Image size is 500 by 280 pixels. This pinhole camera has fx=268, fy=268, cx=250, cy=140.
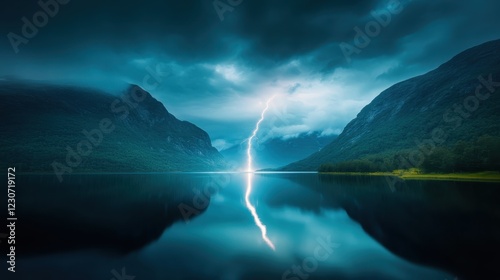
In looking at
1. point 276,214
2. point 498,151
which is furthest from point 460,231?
point 498,151

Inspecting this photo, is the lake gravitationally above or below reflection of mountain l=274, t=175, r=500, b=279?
above

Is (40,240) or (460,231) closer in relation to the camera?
(40,240)

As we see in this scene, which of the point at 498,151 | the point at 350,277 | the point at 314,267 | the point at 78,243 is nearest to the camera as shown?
the point at 350,277

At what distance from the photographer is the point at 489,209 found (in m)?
29.0

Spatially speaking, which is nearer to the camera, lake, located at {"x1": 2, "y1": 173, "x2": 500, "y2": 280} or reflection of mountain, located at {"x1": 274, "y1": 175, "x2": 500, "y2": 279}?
lake, located at {"x1": 2, "y1": 173, "x2": 500, "y2": 280}

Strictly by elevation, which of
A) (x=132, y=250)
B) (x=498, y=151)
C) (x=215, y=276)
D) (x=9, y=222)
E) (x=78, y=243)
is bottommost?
(x=498, y=151)

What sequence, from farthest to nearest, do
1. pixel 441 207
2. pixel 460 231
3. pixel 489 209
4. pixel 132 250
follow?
pixel 441 207
pixel 489 209
pixel 460 231
pixel 132 250

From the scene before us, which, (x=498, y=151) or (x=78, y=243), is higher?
(x=78, y=243)

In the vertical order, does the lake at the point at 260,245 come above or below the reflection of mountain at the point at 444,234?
above

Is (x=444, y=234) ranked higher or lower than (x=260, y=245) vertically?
lower

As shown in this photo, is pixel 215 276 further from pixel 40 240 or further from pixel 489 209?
pixel 489 209

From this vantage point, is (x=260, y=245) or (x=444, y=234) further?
(x=444, y=234)

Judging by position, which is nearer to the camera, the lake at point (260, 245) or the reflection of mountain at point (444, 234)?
the lake at point (260, 245)

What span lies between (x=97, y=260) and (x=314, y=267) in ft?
38.6
